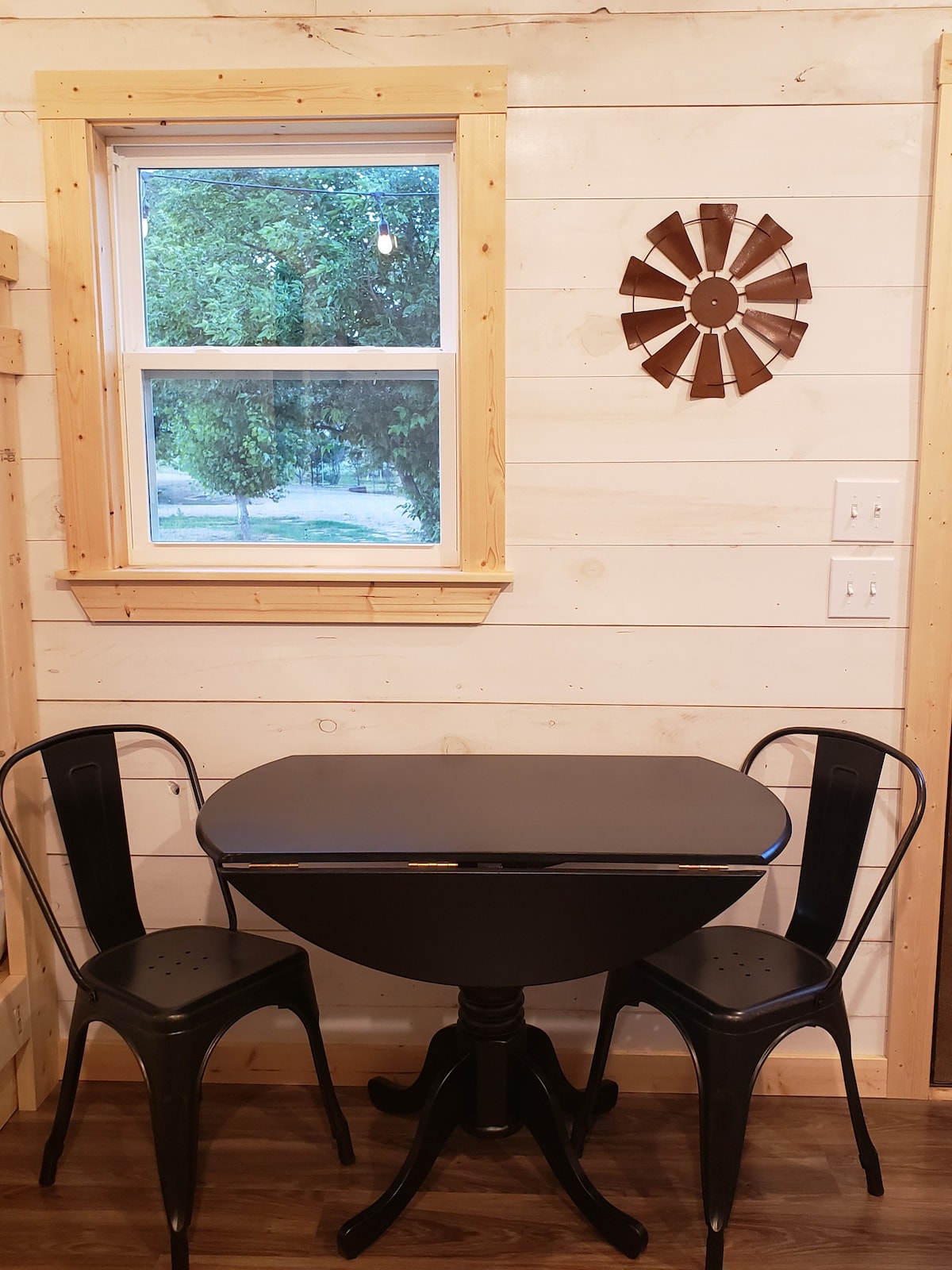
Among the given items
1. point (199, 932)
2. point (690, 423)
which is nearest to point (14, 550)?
point (199, 932)

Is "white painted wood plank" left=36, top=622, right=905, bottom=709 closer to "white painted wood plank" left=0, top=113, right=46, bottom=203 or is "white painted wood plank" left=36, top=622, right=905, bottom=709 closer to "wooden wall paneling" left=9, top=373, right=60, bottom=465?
"wooden wall paneling" left=9, top=373, right=60, bottom=465

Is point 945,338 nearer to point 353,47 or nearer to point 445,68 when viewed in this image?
point 445,68

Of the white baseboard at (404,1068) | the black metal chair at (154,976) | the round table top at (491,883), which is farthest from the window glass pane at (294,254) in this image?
the white baseboard at (404,1068)

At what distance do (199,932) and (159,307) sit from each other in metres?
1.33

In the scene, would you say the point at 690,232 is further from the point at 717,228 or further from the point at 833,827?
the point at 833,827

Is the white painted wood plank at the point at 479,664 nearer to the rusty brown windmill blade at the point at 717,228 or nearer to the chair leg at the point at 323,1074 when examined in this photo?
the chair leg at the point at 323,1074

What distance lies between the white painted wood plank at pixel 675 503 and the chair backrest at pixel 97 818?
0.92 metres

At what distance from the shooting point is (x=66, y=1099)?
1.84 m

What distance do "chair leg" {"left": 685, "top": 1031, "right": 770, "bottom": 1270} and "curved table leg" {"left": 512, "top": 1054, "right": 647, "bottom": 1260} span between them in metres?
0.14

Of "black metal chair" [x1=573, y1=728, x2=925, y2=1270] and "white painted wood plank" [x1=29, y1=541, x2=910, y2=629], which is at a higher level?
"white painted wood plank" [x1=29, y1=541, x2=910, y2=629]

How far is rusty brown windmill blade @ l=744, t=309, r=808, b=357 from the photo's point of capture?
6.41 ft

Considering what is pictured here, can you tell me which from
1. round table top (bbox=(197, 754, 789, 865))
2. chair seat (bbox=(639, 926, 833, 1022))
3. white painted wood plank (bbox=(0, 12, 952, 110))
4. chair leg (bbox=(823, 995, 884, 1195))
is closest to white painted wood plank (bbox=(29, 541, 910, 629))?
round table top (bbox=(197, 754, 789, 865))

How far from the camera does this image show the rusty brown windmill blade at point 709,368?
198 cm

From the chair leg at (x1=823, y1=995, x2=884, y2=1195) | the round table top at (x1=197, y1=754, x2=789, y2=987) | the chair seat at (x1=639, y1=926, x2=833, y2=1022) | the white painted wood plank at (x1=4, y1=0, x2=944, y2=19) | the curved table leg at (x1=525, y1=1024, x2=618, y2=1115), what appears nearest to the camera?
the round table top at (x1=197, y1=754, x2=789, y2=987)
